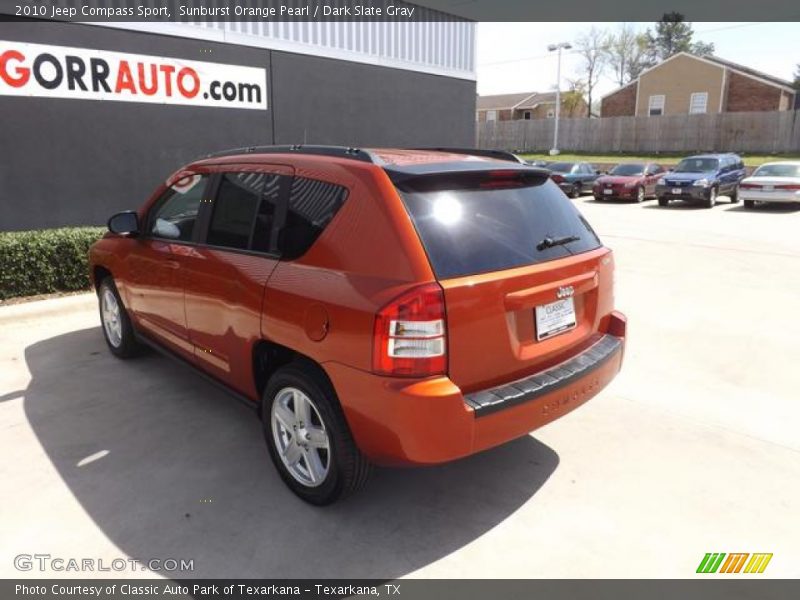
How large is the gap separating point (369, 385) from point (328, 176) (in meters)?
1.11

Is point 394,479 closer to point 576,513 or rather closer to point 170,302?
point 576,513

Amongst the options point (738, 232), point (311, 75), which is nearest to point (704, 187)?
point (738, 232)

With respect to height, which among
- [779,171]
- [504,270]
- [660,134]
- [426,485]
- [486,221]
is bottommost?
[426,485]

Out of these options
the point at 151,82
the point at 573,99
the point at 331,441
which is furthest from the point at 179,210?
the point at 573,99

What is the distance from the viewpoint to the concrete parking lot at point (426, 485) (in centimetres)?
276

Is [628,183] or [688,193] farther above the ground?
[628,183]

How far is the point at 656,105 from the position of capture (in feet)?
139

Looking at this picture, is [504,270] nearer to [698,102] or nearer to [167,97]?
[167,97]

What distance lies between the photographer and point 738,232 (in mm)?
13297

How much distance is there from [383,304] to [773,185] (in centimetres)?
1837

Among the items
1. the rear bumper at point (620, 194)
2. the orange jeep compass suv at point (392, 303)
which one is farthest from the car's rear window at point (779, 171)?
the orange jeep compass suv at point (392, 303)

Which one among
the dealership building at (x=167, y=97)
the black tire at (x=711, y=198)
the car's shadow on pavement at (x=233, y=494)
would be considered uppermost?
the dealership building at (x=167, y=97)

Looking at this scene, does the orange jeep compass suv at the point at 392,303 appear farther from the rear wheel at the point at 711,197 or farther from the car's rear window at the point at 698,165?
the car's rear window at the point at 698,165

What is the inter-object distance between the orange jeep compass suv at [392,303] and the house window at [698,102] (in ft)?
142
